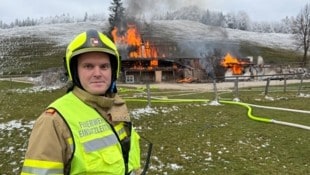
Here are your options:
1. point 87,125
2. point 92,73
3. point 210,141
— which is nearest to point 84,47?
point 92,73

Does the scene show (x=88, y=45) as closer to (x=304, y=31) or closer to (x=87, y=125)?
(x=87, y=125)

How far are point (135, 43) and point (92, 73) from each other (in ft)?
191

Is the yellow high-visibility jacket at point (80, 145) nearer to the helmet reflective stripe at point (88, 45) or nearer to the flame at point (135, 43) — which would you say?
the helmet reflective stripe at point (88, 45)

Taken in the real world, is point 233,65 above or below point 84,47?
below

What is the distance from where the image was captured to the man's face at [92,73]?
3.09 m

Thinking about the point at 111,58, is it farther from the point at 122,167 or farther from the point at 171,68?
the point at 171,68

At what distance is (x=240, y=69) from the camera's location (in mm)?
54250

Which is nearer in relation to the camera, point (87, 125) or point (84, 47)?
point (87, 125)

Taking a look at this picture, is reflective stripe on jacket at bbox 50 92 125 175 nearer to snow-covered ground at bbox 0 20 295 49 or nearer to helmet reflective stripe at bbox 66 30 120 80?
helmet reflective stripe at bbox 66 30 120 80

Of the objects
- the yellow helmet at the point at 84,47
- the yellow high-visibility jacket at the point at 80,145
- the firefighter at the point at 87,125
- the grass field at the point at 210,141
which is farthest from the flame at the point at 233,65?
the yellow high-visibility jacket at the point at 80,145

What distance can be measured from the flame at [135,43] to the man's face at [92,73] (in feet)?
177

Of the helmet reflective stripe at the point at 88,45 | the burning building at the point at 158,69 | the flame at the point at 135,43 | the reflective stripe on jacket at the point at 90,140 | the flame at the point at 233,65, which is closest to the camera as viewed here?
the reflective stripe on jacket at the point at 90,140

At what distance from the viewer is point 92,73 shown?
3094 mm

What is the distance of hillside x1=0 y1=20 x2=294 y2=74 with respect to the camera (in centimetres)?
7444
